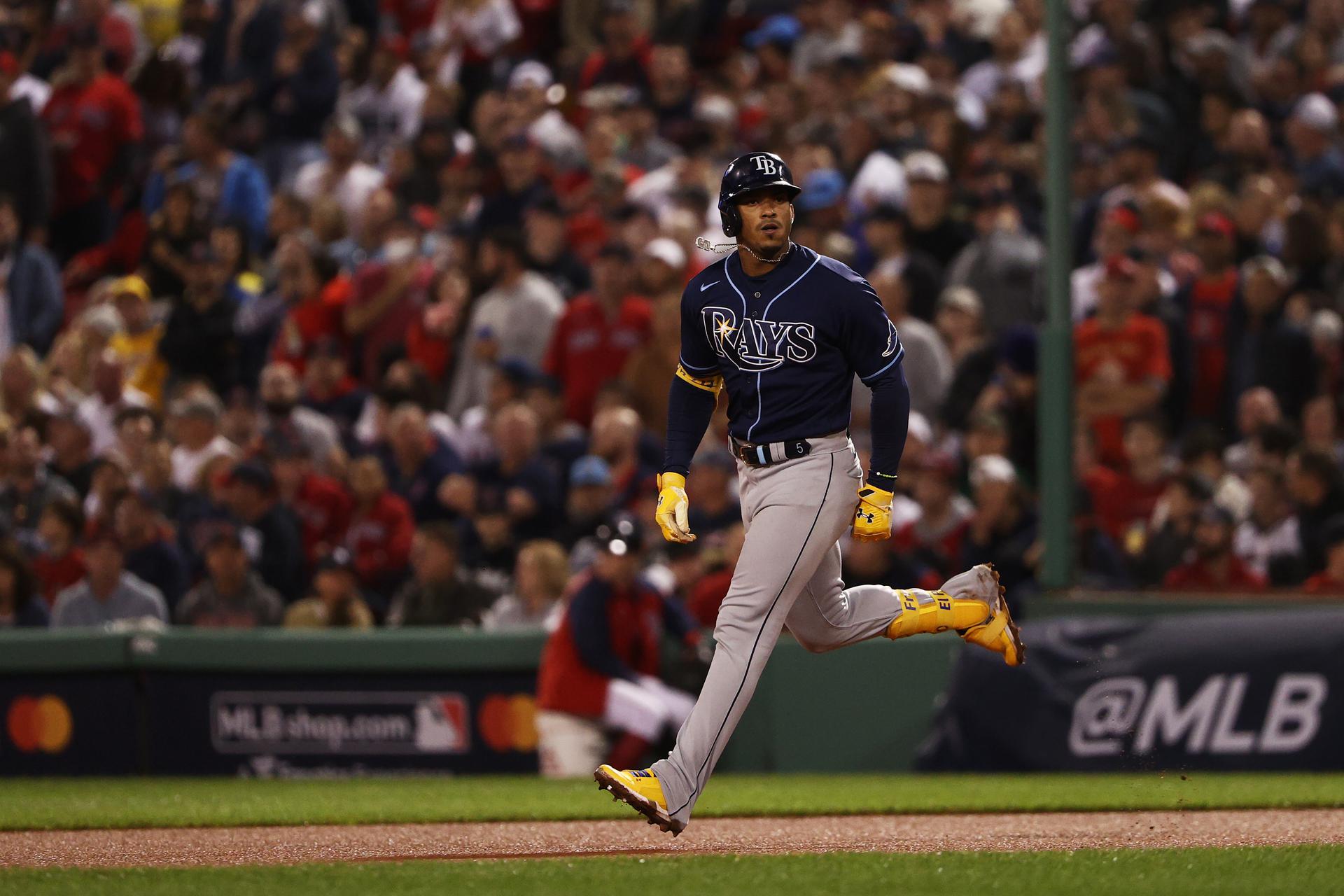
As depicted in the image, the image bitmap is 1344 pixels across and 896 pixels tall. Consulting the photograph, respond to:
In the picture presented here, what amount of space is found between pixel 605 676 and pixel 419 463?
299 cm

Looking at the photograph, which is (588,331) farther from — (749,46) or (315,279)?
(749,46)

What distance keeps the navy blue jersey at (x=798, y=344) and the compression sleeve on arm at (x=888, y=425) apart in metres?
0.03

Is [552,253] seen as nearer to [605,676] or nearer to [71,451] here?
[71,451]

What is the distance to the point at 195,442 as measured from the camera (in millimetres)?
13094

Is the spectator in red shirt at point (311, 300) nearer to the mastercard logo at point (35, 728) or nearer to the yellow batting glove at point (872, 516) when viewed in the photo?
the mastercard logo at point (35, 728)

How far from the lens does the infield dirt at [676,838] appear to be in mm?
6668

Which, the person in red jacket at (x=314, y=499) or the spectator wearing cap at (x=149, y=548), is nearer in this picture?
the spectator wearing cap at (x=149, y=548)

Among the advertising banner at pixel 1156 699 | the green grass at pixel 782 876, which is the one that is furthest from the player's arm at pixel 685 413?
the advertising banner at pixel 1156 699

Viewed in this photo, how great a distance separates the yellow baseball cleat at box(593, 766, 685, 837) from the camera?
20.4ft

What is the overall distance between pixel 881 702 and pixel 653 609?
1207 mm

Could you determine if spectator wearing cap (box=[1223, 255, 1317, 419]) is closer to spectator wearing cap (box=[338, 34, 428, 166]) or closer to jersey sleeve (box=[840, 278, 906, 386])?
jersey sleeve (box=[840, 278, 906, 386])

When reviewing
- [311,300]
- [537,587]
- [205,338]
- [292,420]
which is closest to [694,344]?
[537,587]

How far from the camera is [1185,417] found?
1230 cm

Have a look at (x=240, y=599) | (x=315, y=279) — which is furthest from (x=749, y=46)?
(x=240, y=599)
